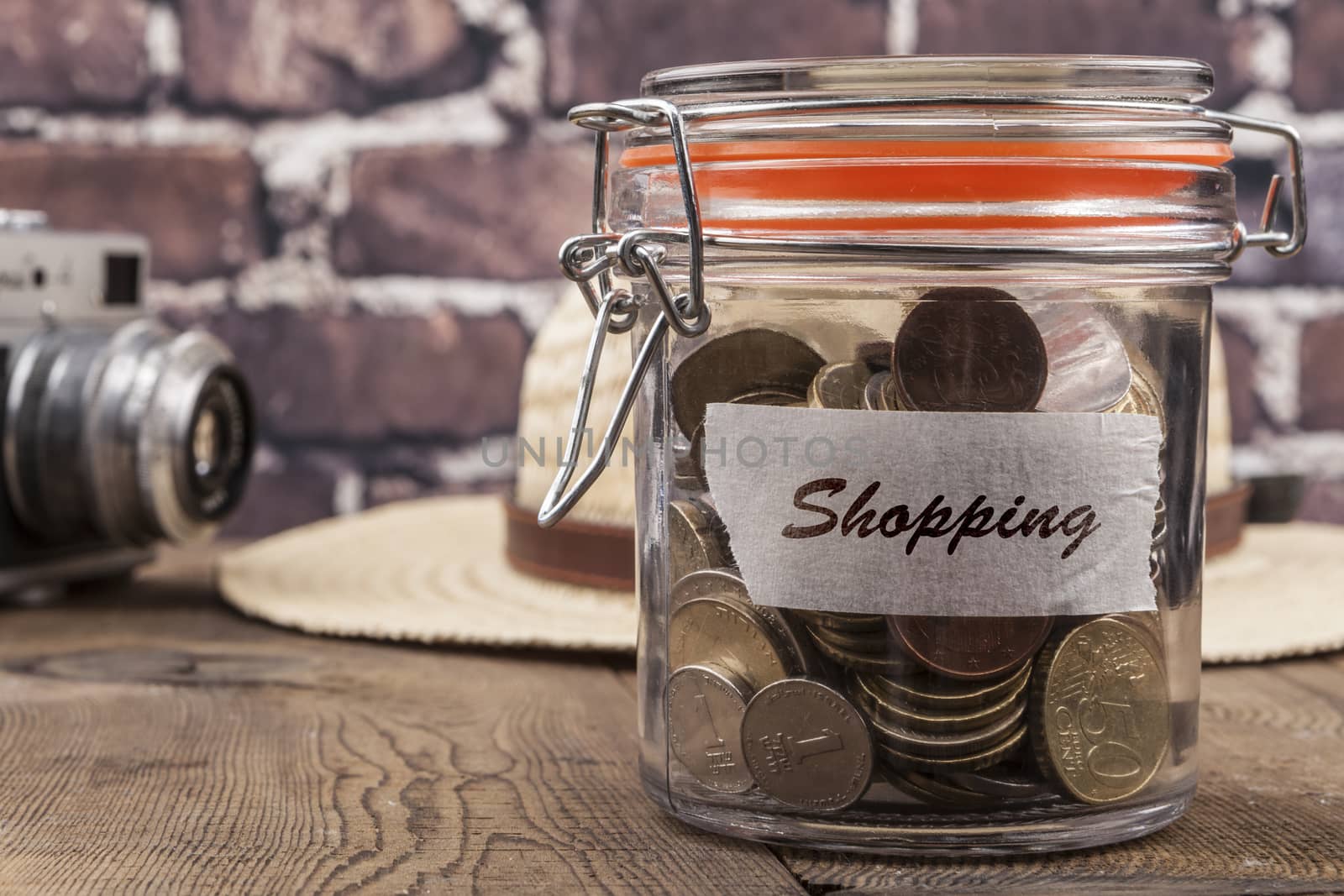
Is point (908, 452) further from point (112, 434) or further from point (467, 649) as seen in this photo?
point (112, 434)

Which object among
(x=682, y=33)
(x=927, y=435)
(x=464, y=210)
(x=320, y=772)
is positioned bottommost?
(x=320, y=772)

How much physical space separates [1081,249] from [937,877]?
15 centimetres

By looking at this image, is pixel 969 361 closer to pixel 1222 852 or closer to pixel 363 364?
pixel 1222 852

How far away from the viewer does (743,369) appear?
0.40m

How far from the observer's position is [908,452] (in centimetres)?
37

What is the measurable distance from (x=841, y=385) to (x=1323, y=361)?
79 centimetres

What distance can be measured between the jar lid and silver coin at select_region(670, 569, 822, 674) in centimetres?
12

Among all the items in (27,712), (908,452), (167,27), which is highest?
(167,27)

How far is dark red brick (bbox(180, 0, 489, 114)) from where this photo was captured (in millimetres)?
1036

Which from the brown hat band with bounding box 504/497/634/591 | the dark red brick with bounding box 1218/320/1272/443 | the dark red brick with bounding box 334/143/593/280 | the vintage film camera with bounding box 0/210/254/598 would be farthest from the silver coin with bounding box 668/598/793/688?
the dark red brick with bounding box 1218/320/1272/443

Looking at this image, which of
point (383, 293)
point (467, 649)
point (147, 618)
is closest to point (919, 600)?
point (467, 649)

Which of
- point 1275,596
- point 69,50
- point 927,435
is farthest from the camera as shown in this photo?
point 69,50

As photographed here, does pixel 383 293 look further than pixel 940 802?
Yes

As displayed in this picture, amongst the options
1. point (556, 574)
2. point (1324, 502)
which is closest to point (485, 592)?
point (556, 574)
